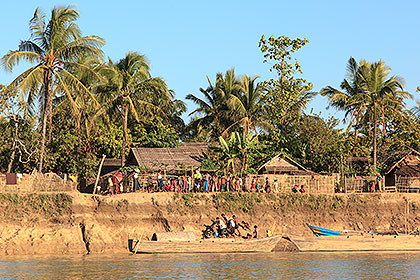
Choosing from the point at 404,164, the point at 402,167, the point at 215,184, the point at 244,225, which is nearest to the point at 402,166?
the point at 402,167

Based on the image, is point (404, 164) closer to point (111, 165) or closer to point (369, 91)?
point (369, 91)

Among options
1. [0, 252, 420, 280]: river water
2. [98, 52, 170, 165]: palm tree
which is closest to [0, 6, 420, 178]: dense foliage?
[98, 52, 170, 165]: palm tree

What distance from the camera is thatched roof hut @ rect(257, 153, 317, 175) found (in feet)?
113

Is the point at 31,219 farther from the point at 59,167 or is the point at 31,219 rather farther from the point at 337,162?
the point at 337,162

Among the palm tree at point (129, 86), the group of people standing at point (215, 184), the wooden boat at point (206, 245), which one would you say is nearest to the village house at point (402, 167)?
the group of people standing at point (215, 184)

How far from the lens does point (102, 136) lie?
38.6 meters

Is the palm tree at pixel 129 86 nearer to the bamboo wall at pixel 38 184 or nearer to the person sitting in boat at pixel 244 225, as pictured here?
the bamboo wall at pixel 38 184

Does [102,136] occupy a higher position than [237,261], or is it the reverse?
[102,136]

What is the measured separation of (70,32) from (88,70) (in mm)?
2195

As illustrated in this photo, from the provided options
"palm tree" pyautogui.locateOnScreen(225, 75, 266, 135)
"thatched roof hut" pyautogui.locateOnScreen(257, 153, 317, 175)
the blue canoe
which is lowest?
the blue canoe

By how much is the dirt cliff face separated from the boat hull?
981 millimetres

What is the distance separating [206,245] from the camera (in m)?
25.2

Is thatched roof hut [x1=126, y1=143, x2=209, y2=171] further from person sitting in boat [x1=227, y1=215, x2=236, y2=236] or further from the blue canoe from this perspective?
the blue canoe

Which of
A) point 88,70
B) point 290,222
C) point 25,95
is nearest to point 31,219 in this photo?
point 25,95
